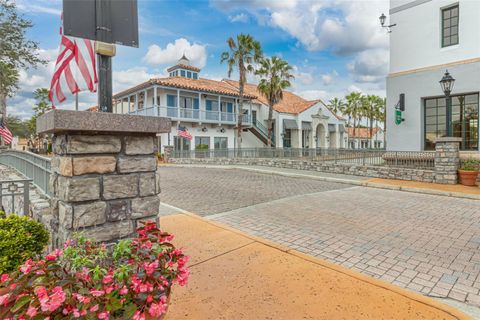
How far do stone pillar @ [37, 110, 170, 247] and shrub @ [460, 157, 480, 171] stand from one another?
11947 mm

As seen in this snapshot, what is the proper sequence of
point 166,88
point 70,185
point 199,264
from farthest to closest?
point 166,88, point 199,264, point 70,185

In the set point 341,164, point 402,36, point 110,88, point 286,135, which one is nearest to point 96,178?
point 110,88

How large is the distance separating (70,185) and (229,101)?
94.1ft

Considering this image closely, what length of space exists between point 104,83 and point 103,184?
99 cm

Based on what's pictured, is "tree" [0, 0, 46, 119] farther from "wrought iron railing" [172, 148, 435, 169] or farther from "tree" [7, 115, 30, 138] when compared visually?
"tree" [7, 115, 30, 138]

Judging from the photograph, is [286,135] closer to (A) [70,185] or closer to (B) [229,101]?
(B) [229,101]

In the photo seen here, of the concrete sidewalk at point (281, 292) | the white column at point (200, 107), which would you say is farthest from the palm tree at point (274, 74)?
the concrete sidewalk at point (281, 292)

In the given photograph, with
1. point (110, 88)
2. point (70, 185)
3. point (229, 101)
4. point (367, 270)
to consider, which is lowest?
point (367, 270)

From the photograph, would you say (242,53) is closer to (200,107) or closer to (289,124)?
(200,107)

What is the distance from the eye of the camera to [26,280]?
156 centimetres

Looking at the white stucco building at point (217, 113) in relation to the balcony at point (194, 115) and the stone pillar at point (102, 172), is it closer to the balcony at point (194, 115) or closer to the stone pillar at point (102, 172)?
the balcony at point (194, 115)

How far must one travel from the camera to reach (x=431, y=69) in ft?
42.1

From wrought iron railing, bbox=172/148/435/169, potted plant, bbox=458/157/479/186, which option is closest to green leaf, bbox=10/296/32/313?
potted plant, bbox=458/157/479/186

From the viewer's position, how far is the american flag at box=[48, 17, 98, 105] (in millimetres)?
3066
